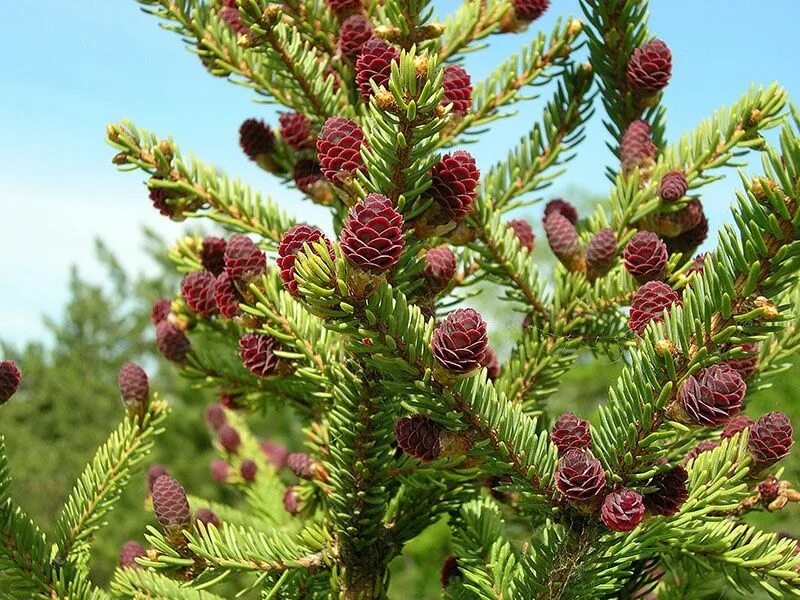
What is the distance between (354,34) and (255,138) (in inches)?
12.4

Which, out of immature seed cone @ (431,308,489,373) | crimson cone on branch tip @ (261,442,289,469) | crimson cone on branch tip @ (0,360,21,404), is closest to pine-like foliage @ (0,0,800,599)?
immature seed cone @ (431,308,489,373)

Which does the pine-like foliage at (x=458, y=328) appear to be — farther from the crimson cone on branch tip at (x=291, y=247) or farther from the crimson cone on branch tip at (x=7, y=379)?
the crimson cone on branch tip at (x=7, y=379)

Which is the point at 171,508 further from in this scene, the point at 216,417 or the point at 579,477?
the point at 216,417

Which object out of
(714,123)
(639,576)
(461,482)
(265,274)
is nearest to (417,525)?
(461,482)

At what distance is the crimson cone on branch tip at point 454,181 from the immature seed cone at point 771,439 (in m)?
0.47

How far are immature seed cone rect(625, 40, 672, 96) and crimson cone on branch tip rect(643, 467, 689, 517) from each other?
0.73m

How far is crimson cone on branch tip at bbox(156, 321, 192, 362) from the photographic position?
1.38 meters

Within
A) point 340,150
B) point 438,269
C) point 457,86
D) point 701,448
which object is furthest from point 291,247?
point 701,448

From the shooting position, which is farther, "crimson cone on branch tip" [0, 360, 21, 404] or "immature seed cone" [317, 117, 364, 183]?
"crimson cone on branch tip" [0, 360, 21, 404]

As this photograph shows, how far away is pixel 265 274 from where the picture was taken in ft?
3.67

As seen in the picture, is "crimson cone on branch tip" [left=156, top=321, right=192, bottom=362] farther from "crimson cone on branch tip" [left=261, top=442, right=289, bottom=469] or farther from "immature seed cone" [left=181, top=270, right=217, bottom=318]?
"crimson cone on branch tip" [left=261, top=442, right=289, bottom=469]

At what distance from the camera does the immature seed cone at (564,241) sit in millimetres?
1287

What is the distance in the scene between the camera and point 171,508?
3.34ft

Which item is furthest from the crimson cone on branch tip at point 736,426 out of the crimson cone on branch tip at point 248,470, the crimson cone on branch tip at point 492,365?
the crimson cone on branch tip at point 248,470
